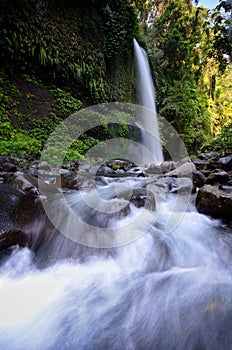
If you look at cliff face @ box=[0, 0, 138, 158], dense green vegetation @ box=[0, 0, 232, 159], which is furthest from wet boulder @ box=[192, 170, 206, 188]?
cliff face @ box=[0, 0, 138, 158]

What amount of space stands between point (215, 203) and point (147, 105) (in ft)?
39.9

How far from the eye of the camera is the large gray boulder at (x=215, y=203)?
276 centimetres

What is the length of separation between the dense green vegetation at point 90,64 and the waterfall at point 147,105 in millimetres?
634

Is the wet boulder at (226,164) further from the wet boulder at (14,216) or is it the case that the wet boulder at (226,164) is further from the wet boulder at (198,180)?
the wet boulder at (14,216)

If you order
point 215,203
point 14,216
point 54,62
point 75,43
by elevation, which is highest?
point 75,43

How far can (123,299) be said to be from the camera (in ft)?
5.36

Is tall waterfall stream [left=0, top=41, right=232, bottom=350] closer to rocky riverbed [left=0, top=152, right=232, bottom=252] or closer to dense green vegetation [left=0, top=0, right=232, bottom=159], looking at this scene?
rocky riverbed [left=0, top=152, right=232, bottom=252]

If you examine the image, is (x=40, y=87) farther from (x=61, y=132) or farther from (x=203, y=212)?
(x=203, y=212)

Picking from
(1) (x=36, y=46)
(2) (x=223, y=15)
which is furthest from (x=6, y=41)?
(2) (x=223, y=15)

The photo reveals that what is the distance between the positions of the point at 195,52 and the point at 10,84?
12.6 meters

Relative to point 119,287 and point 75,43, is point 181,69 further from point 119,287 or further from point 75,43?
point 119,287

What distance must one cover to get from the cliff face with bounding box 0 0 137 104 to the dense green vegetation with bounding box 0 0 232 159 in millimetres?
37

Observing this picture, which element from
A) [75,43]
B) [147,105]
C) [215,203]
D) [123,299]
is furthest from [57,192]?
[147,105]

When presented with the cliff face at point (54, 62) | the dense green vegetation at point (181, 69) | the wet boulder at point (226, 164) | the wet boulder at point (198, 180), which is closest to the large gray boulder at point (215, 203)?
the wet boulder at point (198, 180)
